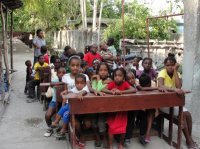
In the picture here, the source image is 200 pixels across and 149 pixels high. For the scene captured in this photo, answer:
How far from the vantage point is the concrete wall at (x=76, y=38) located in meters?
16.5

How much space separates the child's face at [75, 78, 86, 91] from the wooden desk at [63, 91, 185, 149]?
1.62ft

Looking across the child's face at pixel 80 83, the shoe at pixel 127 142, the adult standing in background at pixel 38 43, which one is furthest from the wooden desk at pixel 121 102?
the adult standing in background at pixel 38 43

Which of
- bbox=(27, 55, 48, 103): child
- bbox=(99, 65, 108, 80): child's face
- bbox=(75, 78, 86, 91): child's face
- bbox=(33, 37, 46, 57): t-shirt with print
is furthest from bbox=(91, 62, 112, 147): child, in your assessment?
bbox=(33, 37, 46, 57): t-shirt with print

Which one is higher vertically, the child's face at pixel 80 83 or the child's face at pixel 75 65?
the child's face at pixel 75 65

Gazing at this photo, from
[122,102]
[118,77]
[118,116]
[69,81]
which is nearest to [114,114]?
[118,116]

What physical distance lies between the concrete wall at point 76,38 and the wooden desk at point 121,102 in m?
11.8

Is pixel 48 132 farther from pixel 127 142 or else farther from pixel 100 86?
pixel 127 142

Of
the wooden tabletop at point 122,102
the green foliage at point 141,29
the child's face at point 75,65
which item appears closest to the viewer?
the wooden tabletop at point 122,102

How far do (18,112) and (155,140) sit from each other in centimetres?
326

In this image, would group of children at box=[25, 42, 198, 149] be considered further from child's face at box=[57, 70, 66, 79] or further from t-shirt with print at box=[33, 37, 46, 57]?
t-shirt with print at box=[33, 37, 46, 57]

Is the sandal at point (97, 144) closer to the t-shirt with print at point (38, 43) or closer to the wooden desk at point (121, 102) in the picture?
the wooden desk at point (121, 102)

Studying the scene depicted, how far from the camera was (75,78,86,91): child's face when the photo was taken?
4551mm

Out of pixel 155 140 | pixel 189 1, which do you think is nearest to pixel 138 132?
pixel 155 140

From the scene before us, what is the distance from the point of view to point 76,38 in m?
19.6
